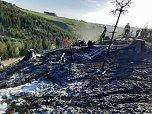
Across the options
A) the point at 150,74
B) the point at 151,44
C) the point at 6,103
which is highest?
the point at 151,44

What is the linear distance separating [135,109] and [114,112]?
9.51ft

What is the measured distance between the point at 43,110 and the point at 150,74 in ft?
68.9

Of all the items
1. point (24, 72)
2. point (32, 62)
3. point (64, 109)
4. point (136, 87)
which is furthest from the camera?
point (32, 62)

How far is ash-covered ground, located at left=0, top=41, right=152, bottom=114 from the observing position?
40.6 m

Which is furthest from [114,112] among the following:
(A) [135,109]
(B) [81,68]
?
(B) [81,68]

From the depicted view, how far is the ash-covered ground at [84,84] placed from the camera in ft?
133

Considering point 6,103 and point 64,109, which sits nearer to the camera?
point 64,109

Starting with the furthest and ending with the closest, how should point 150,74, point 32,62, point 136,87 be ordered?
point 32,62
point 150,74
point 136,87

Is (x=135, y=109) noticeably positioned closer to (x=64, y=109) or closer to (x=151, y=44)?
(x=64, y=109)

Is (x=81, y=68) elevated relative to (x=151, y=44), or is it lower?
lower

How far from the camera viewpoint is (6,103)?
44.9 m

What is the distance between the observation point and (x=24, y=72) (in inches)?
2448

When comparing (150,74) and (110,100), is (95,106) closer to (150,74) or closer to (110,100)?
(110,100)

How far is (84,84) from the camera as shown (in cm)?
4884
